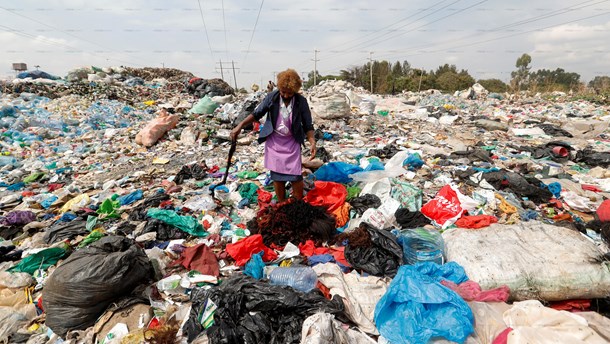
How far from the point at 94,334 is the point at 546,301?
289 centimetres

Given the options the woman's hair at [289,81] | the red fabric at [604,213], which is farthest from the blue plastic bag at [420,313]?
the red fabric at [604,213]

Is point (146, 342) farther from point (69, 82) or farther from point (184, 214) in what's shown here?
point (69, 82)

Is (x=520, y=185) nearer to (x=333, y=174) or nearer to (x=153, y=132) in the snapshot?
(x=333, y=174)

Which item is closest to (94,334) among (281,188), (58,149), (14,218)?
(281,188)

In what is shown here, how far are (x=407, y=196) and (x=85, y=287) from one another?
2.97 meters

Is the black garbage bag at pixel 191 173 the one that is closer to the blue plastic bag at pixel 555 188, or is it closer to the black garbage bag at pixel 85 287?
the black garbage bag at pixel 85 287

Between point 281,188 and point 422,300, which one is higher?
point 281,188

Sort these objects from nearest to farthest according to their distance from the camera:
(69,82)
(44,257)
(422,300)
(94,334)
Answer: (422,300), (94,334), (44,257), (69,82)

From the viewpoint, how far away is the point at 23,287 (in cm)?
245

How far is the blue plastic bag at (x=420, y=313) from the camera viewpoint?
1676mm

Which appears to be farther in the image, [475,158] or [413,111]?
[413,111]

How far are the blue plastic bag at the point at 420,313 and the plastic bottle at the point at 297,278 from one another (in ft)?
1.57

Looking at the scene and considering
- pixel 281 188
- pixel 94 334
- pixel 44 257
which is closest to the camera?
pixel 94 334

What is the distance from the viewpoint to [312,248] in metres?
2.77
